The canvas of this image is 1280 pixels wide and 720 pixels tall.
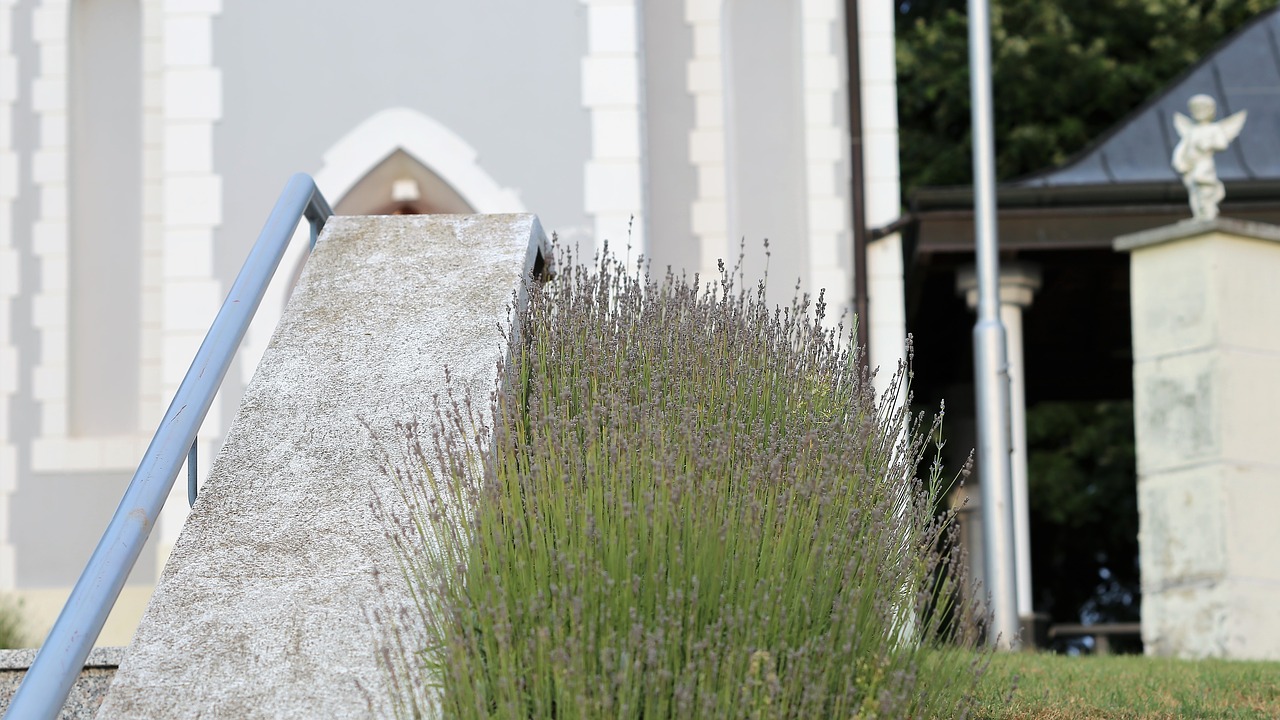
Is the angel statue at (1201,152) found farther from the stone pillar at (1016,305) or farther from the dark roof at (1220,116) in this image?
the stone pillar at (1016,305)

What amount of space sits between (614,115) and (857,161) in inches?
69.1

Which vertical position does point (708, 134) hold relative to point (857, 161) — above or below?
above

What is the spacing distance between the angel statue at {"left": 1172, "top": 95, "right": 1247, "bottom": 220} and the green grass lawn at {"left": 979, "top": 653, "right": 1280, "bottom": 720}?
4206 millimetres

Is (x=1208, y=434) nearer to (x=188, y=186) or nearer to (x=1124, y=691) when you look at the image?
(x=1124, y=691)

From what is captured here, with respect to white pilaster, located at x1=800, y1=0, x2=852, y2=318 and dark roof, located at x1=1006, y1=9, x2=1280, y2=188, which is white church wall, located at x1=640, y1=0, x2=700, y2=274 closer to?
white pilaster, located at x1=800, y1=0, x2=852, y2=318

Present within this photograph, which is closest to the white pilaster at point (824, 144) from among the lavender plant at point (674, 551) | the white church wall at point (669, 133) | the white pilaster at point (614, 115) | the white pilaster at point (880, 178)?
the white pilaster at point (880, 178)

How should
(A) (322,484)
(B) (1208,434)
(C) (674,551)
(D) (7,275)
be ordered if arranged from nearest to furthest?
1. (C) (674,551)
2. (A) (322,484)
3. (B) (1208,434)
4. (D) (7,275)

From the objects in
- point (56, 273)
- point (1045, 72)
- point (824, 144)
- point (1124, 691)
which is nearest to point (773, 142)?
point (824, 144)

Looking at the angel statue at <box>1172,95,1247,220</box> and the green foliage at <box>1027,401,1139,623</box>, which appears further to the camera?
the green foliage at <box>1027,401,1139,623</box>

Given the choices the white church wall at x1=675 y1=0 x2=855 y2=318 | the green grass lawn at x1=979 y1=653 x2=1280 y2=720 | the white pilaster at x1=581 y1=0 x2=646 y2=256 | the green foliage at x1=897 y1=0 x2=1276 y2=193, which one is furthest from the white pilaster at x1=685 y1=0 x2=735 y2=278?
the green foliage at x1=897 y1=0 x2=1276 y2=193

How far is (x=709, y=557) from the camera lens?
3.02 m

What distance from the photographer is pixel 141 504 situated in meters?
3.15

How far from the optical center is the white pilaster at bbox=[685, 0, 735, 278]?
430 inches

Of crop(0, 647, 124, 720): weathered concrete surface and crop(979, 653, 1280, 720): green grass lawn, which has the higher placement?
crop(0, 647, 124, 720): weathered concrete surface
